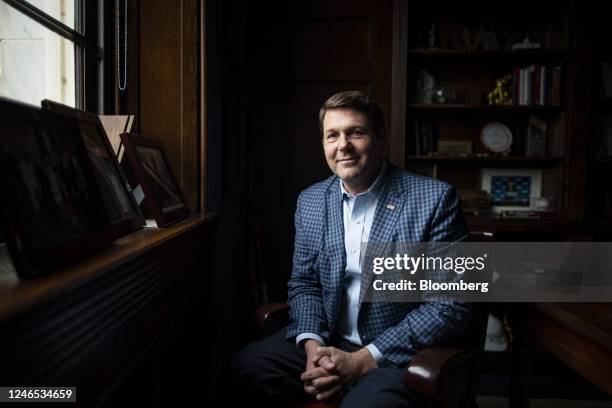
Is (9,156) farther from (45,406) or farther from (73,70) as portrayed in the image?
(73,70)

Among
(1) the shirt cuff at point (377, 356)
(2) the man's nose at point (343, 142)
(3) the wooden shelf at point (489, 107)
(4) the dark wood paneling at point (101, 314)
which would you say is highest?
(3) the wooden shelf at point (489, 107)

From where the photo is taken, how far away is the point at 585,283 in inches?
70.2

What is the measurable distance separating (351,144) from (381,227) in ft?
1.03

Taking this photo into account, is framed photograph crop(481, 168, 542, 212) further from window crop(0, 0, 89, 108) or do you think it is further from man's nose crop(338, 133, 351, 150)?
window crop(0, 0, 89, 108)

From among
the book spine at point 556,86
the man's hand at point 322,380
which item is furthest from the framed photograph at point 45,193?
the book spine at point 556,86

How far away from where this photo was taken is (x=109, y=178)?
123 centimetres

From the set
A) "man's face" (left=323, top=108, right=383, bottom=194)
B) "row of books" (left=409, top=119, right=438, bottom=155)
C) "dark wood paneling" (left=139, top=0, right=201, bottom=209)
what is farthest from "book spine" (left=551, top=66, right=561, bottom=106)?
"dark wood paneling" (left=139, top=0, right=201, bottom=209)

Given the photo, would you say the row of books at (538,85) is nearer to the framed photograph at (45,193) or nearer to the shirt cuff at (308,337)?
the shirt cuff at (308,337)

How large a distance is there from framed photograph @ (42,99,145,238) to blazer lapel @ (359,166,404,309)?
0.76 metres

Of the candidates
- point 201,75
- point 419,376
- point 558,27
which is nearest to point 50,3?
point 201,75

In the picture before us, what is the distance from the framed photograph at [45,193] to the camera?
0.71 metres

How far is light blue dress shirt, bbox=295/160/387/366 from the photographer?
5.68ft

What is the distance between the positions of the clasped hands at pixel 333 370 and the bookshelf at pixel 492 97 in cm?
179

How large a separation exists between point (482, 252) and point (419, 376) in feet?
2.18
